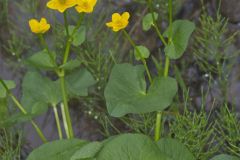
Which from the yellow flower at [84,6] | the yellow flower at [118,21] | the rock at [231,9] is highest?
the yellow flower at [84,6]

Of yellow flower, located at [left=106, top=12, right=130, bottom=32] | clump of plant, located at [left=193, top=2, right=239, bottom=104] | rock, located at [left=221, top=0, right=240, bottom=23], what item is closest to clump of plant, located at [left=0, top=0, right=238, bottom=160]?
yellow flower, located at [left=106, top=12, right=130, bottom=32]

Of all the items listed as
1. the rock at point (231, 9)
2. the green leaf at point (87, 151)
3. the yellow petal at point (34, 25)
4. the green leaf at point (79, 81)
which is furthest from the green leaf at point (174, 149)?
the rock at point (231, 9)

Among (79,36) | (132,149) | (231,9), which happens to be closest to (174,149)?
(132,149)

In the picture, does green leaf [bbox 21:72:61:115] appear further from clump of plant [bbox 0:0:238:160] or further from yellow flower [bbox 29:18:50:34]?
yellow flower [bbox 29:18:50:34]

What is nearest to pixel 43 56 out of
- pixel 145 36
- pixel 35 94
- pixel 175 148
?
pixel 35 94

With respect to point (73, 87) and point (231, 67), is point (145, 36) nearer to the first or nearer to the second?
point (231, 67)

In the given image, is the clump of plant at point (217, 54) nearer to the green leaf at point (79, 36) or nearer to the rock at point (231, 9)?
the rock at point (231, 9)
